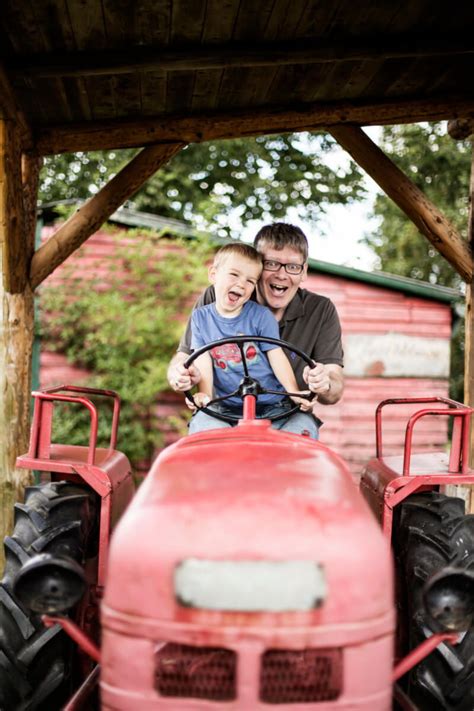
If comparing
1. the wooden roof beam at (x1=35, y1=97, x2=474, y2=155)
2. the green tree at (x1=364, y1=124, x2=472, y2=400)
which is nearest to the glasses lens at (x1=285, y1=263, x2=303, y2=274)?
the wooden roof beam at (x1=35, y1=97, x2=474, y2=155)

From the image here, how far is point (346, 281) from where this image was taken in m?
9.99

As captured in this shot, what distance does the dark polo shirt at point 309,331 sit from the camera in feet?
12.7

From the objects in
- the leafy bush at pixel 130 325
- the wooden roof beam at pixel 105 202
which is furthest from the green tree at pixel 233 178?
the wooden roof beam at pixel 105 202

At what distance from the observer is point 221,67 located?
416 cm

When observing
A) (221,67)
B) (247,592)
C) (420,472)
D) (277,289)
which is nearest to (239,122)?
(221,67)

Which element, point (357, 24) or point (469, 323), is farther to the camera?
point (469, 323)

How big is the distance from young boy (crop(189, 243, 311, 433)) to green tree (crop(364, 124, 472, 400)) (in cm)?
1255

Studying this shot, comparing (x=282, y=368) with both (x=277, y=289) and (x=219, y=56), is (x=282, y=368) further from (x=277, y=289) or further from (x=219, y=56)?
(x=219, y=56)

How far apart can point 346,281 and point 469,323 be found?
501 cm

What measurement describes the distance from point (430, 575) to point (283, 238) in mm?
1702

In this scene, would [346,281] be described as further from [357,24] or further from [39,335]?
[357,24]

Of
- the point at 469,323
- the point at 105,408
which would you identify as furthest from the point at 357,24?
the point at 105,408

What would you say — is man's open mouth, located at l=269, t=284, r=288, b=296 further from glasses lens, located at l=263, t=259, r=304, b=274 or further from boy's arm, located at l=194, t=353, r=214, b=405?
boy's arm, located at l=194, t=353, r=214, b=405

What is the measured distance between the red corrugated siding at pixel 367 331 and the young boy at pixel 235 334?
20.7 ft
